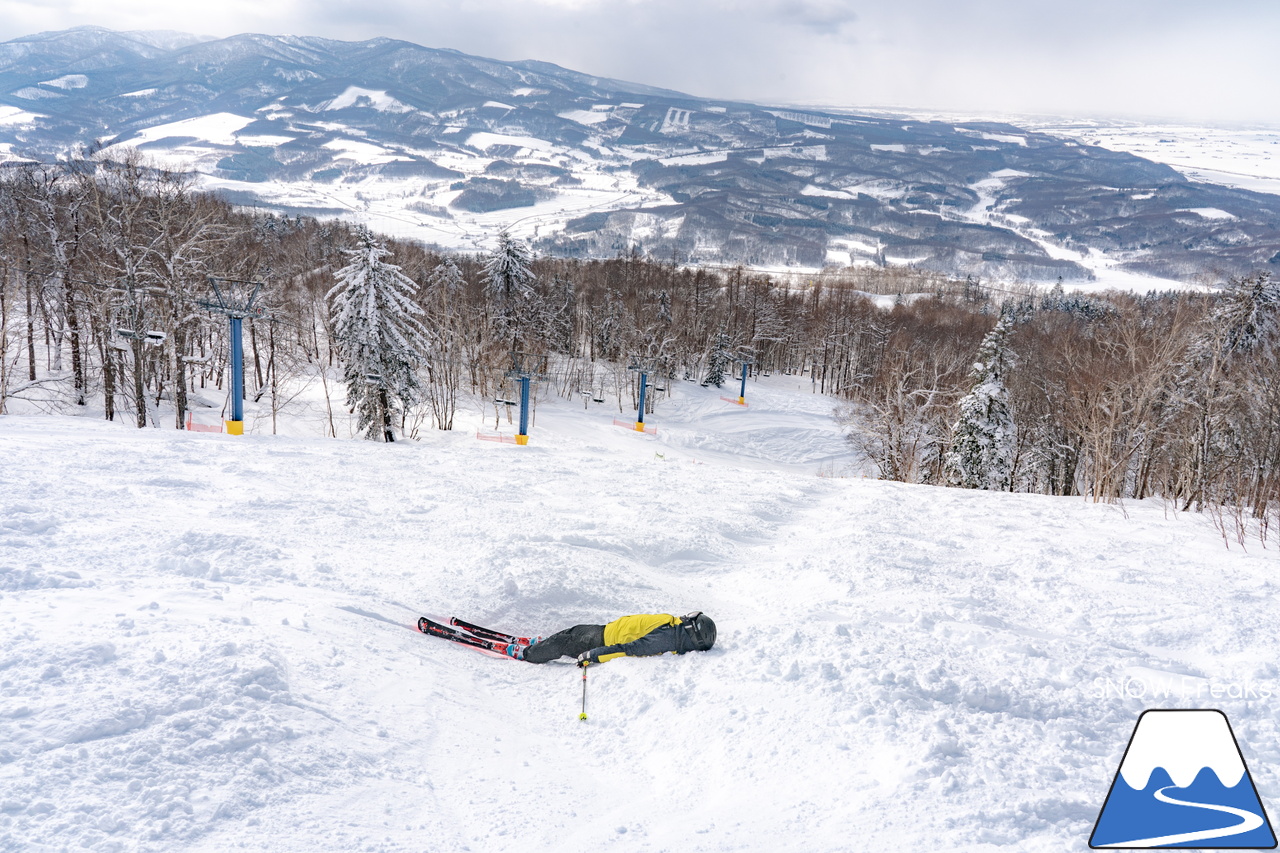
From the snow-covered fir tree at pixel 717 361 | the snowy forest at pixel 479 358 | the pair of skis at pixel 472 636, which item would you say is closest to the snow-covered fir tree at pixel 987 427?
the snowy forest at pixel 479 358

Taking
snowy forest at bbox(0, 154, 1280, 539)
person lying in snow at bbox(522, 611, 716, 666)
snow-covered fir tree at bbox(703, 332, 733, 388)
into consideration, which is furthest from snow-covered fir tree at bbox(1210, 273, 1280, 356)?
snow-covered fir tree at bbox(703, 332, 733, 388)

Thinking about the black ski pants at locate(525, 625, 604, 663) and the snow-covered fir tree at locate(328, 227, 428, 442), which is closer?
the black ski pants at locate(525, 625, 604, 663)

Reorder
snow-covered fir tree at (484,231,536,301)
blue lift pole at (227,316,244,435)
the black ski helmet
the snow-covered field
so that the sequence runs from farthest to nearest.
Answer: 1. snow-covered fir tree at (484,231,536,301)
2. blue lift pole at (227,316,244,435)
3. the black ski helmet
4. the snow-covered field

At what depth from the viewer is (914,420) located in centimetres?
3097

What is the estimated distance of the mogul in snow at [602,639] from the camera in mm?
6230

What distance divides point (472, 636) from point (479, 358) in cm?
3544

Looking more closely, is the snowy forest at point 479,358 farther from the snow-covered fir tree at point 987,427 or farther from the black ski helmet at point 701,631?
the black ski helmet at point 701,631

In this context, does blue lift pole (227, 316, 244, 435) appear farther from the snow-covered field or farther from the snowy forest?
the snow-covered field

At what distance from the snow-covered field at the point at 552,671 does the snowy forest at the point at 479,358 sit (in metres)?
5.35

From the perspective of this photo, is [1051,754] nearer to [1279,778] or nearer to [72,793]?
[1279,778]

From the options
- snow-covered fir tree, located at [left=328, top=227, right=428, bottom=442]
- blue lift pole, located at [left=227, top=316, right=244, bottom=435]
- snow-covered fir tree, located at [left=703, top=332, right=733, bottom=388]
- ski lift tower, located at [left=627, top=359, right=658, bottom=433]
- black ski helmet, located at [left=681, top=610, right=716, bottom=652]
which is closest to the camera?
black ski helmet, located at [left=681, top=610, right=716, bottom=652]

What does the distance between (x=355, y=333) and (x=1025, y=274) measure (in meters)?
203

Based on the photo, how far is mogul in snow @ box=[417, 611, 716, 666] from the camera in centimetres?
623

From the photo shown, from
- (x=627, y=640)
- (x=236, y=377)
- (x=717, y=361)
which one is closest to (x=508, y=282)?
(x=717, y=361)
